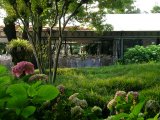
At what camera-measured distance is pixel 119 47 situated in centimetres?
2366

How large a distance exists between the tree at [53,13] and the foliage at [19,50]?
2.83 meters

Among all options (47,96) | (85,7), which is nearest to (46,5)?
(85,7)

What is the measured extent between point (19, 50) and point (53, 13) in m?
3.79

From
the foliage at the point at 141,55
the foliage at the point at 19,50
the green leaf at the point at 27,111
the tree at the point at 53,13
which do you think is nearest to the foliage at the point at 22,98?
the green leaf at the point at 27,111

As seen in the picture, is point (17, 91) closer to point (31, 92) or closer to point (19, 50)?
point (31, 92)

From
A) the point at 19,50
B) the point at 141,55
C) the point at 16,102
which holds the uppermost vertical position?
the point at 16,102

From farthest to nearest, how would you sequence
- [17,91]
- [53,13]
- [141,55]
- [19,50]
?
[141,55]
[19,50]
[53,13]
[17,91]

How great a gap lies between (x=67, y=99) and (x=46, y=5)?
9.99 metres

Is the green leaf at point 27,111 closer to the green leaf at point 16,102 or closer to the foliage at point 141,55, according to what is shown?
the green leaf at point 16,102

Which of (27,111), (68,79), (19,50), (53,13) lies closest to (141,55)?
(19,50)

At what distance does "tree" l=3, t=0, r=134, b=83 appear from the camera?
11.7 meters

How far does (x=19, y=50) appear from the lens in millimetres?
16812

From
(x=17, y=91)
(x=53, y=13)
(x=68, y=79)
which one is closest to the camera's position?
(x=17, y=91)

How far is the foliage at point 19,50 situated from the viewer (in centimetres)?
1664
